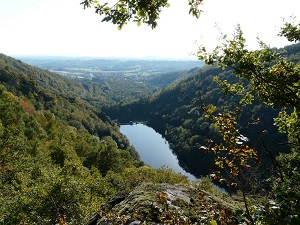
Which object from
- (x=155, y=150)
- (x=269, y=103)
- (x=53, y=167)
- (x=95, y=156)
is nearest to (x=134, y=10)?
(x=269, y=103)

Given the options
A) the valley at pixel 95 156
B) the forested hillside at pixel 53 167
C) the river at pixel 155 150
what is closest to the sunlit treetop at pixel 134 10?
the valley at pixel 95 156

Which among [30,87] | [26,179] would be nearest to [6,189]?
[26,179]

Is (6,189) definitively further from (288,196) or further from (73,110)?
(73,110)

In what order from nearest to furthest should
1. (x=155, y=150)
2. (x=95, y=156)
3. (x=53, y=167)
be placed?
(x=53, y=167)
(x=95, y=156)
(x=155, y=150)

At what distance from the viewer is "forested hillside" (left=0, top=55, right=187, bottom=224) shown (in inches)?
742

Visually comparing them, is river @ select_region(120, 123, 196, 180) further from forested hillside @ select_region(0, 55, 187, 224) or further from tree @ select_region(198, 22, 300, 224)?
tree @ select_region(198, 22, 300, 224)

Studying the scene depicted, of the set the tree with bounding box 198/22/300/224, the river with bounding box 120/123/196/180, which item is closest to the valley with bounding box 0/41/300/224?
the tree with bounding box 198/22/300/224

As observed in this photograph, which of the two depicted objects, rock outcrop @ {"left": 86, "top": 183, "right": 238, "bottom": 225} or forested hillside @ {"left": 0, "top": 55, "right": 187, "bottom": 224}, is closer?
rock outcrop @ {"left": 86, "top": 183, "right": 238, "bottom": 225}

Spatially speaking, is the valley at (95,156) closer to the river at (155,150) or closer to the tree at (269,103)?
the tree at (269,103)

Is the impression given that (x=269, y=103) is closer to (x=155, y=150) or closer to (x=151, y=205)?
(x=151, y=205)

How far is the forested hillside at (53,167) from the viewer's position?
1884 cm

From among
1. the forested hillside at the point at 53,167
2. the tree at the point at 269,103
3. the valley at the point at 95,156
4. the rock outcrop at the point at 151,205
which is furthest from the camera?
the forested hillside at the point at 53,167

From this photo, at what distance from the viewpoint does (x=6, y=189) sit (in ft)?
82.7

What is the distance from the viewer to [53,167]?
42.7 meters
